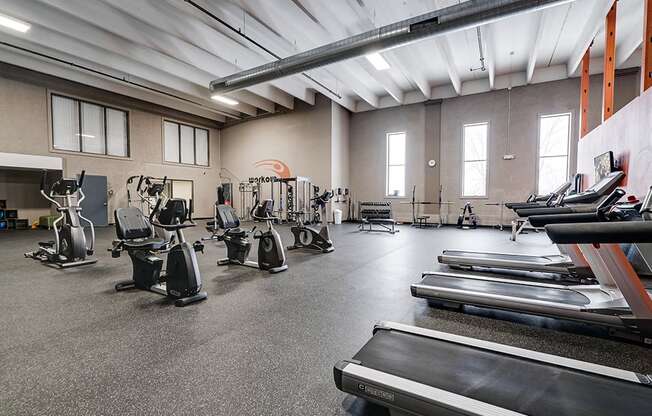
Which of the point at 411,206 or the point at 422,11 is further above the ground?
the point at 422,11

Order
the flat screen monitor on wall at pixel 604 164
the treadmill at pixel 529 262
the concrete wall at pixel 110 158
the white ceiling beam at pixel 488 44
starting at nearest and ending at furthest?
the treadmill at pixel 529 262 < the flat screen monitor on wall at pixel 604 164 < the white ceiling beam at pixel 488 44 < the concrete wall at pixel 110 158

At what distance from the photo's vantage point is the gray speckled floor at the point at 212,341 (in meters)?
1.43

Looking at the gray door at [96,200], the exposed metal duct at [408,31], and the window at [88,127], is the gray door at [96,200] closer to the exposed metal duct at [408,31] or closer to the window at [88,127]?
the window at [88,127]

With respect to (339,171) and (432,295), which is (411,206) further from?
(432,295)

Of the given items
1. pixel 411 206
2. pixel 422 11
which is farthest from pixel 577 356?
pixel 411 206

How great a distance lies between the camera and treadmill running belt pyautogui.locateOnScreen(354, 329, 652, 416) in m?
1.16

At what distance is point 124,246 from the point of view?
9.96ft

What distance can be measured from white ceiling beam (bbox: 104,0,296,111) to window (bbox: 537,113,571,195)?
8377 millimetres

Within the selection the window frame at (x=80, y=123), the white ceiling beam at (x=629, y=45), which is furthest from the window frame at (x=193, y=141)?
the white ceiling beam at (x=629, y=45)

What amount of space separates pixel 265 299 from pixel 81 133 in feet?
33.9

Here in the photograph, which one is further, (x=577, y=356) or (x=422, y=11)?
(x=422, y=11)

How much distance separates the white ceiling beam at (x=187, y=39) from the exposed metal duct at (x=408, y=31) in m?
0.88

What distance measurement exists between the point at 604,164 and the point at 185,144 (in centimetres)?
1280

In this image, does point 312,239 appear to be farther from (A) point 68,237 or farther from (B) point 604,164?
(B) point 604,164
